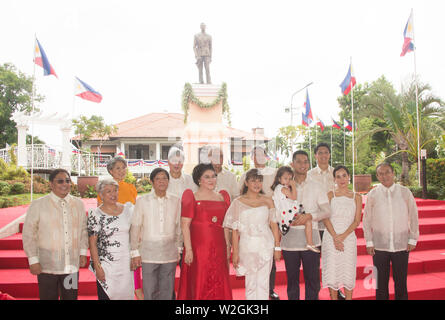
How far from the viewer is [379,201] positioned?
3.54m

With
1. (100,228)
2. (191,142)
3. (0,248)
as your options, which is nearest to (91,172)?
(191,142)

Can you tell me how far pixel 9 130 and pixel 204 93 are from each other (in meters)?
20.3

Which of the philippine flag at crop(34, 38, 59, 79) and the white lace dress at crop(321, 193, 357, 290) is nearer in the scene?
the white lace dress at crop(321, 193, 357, 290)

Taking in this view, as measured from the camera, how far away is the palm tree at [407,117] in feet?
40.0

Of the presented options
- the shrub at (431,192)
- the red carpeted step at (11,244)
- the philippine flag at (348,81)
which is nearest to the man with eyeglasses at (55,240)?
the red carpeted step at (11,244)

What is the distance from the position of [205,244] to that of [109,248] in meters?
0.87

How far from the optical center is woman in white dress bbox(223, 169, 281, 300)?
304 cm

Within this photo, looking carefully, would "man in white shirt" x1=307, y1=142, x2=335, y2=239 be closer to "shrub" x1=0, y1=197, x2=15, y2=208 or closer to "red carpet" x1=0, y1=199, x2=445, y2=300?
"red carpet" x1=0, y1=199, x2=445, y2=300

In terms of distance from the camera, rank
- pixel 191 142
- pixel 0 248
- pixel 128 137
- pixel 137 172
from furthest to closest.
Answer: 1. pixel 128 137
2. pixel 137 172
3. pixel 191 142
4. pixel 0 248

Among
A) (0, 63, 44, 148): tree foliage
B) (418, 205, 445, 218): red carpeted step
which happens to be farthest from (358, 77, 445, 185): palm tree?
(0, 63, 44, 148): tree foliage

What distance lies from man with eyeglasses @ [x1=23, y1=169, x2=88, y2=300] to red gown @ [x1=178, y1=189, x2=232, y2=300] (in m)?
1.02

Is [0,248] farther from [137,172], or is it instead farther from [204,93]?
[137,172]

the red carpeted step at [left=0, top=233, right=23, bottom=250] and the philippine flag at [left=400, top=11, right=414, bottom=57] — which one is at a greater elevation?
the philippine flag at [left=400, top=11, right=414, bottom=57]

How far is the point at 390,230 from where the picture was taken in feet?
11.3
